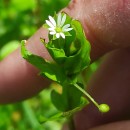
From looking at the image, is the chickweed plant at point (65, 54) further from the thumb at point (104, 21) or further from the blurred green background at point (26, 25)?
the blurred green background at point (26, 25)

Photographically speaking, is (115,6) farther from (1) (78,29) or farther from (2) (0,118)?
(2) (0,118)

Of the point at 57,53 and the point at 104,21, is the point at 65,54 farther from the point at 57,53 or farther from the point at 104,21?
the point at 104,21

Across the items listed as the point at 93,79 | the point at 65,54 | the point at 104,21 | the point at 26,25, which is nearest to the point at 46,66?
the point at 65,54

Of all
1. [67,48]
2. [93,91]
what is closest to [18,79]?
[93,91]

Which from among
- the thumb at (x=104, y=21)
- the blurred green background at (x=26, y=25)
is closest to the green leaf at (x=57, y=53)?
the thumb at (x=104, y=21)

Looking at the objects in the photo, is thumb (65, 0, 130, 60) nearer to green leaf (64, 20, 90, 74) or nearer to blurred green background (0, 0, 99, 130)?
green leaf (64, 20, 90, 74)

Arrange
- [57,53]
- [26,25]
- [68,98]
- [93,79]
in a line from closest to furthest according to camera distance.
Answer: [57,53]
[68,98]
[93,79]
[26,25]

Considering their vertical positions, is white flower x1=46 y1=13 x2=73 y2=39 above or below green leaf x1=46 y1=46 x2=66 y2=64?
above

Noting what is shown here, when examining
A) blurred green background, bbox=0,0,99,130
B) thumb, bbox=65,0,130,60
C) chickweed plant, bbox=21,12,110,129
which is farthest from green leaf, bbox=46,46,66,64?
blurred green background, bbox=0,0,99,130

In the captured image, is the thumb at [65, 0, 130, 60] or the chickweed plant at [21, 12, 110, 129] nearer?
the chickweed plant at [21, 12, 110, 129]
